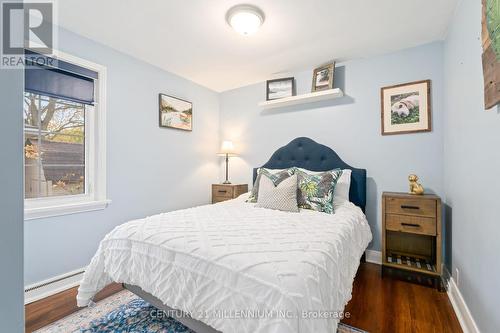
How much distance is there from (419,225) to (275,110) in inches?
89.6

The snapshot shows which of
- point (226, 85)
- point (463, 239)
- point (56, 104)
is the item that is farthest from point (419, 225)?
point (56, 104)

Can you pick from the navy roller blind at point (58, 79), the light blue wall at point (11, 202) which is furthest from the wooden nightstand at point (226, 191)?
the light blue wall at point (11, 202)

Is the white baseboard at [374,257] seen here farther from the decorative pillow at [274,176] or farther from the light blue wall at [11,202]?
the light blue wall at [11,202]

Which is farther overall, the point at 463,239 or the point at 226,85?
the point at 226,85

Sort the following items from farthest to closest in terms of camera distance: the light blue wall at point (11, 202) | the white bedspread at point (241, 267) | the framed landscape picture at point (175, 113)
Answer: the framed landscape picture at point (175, 113) < the white bedspread at point (241, 267) < the light blue wall at point (11, 202)

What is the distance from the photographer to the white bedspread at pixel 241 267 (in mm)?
1029

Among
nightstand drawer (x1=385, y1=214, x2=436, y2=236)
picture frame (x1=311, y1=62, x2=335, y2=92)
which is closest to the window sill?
picture frame (x1=311, y1=62, x2=335, y2=92)

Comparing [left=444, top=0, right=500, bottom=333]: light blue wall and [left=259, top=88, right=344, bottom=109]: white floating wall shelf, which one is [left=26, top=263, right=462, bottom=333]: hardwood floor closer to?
[left=444, top=0, right=500, bottom=333]: light blue wall

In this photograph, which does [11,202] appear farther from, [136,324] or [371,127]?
[371,127]

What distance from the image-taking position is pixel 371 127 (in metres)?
2.85

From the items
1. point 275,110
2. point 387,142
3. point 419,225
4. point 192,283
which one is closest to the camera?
point 192,283

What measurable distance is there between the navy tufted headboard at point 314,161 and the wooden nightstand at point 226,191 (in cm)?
54

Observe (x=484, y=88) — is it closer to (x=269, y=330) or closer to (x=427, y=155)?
(x=427, y=155)

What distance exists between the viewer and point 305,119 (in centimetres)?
329
